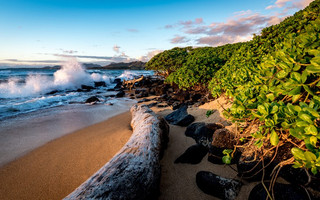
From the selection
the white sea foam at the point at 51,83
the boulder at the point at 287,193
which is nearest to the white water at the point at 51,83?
the white sea foam at the point at 51,83

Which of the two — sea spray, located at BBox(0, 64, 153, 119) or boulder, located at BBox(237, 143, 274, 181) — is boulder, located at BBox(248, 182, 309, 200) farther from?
sea spray, located at BBox(0, 64, 153, 119)

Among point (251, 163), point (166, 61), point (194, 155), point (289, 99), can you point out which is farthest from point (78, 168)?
point (166, 61)

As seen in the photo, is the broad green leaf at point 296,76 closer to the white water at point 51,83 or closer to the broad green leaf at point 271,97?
the broad green leaf at point 271,97

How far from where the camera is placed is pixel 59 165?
3209 millimetres

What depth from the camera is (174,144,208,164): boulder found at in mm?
2705

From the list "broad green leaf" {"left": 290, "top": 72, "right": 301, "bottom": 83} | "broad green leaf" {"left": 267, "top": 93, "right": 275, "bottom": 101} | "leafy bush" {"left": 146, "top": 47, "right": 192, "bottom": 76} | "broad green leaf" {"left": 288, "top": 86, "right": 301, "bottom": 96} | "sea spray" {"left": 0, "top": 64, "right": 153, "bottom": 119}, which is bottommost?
"sea spray" {"left": 0, "top": 64, "right": 153, "bottom": 119}

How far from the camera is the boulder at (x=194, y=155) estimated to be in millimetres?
2705

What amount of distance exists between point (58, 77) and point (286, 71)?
74.6ft

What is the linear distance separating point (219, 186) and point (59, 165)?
3271 mm

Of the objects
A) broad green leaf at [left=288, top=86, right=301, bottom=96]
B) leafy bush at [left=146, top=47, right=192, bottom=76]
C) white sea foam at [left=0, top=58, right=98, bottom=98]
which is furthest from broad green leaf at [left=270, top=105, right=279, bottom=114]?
white sea foam at [left=0, top=58, right=98, bottom=98]

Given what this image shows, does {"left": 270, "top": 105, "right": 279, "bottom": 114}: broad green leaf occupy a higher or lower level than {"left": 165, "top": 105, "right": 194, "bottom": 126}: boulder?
higher

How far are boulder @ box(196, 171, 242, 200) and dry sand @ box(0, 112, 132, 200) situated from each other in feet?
7.22

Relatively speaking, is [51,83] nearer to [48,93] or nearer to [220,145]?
[48,93]

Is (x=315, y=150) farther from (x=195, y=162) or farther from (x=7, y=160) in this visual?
(x=7, y=160)
